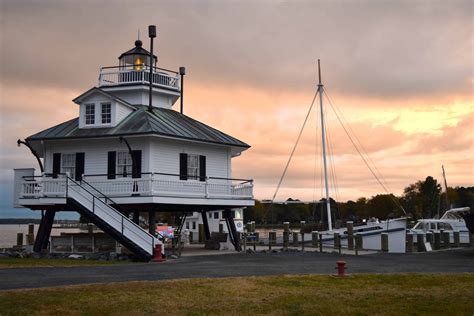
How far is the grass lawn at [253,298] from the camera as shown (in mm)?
13469

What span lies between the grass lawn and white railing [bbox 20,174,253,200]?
12682mm

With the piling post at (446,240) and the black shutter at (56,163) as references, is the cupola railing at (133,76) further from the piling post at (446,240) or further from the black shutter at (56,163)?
the piling post at (446,240)

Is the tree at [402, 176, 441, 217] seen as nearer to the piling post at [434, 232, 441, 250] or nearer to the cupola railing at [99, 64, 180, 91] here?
the piling post at [434, 232, 441, 250]

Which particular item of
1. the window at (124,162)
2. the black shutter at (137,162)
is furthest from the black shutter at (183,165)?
the window at (124,162)

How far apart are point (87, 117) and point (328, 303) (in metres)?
21.9

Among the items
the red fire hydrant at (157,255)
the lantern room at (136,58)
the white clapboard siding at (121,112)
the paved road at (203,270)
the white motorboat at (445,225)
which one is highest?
the lantern room at (136,58)

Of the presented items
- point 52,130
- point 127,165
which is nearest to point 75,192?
point 127,165

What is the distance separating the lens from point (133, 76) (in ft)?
117

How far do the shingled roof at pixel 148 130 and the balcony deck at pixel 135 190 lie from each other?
7.34ft

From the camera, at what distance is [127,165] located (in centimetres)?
3161

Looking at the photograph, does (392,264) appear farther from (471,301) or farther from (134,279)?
(134,279)

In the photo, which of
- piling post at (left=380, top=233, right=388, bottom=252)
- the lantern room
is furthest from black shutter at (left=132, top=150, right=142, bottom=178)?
piling post at (left=380, top=233, right=388, bottom=252)

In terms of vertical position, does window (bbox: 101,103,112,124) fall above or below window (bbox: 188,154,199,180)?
above

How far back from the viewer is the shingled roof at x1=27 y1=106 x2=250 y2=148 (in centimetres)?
3100
